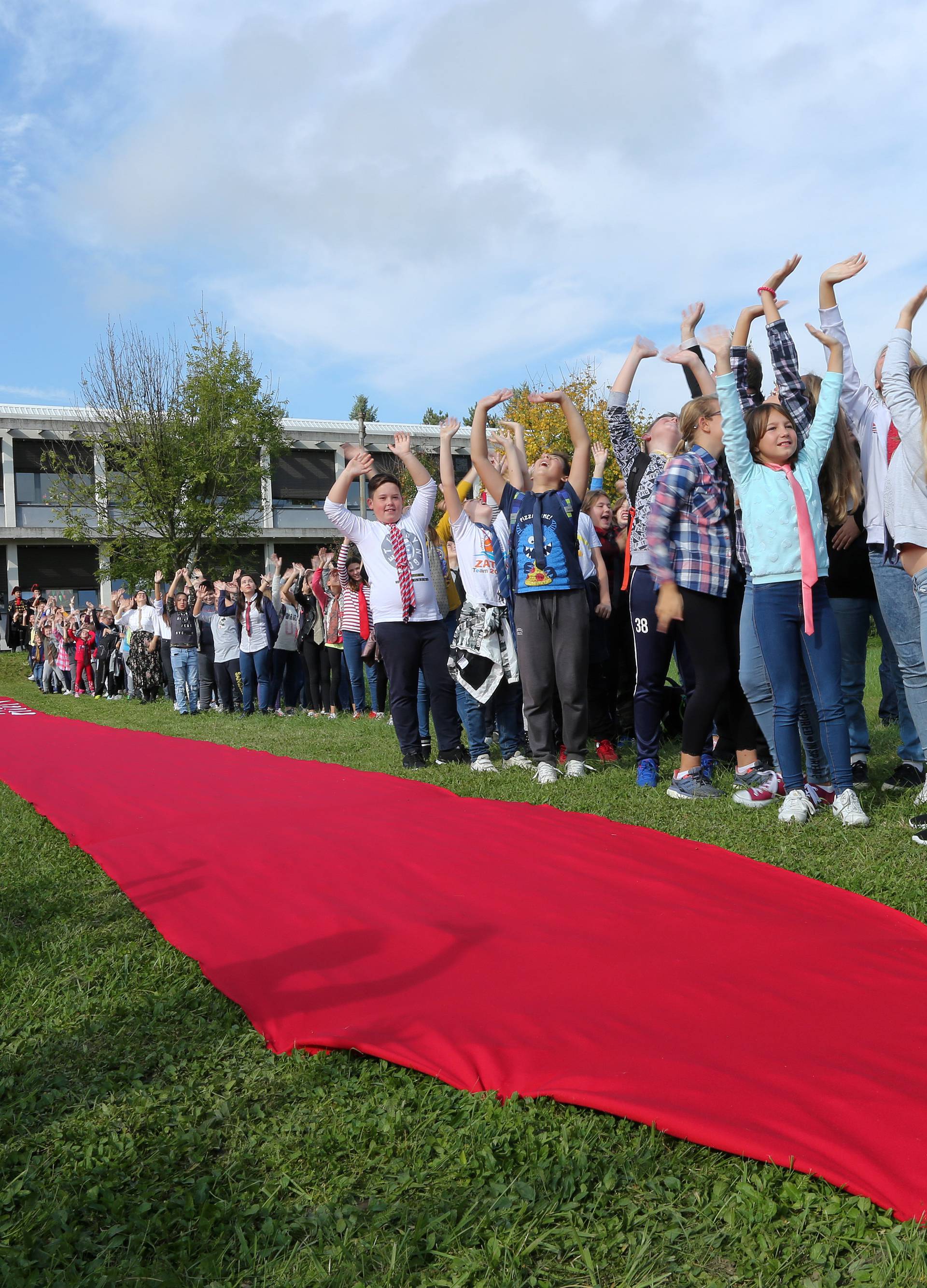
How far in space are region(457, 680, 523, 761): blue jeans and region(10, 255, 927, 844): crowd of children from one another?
2cm

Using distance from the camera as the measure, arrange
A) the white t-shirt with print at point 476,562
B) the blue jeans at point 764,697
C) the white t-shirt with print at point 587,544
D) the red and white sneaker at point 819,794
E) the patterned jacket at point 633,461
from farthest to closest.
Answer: the white t-shirt with print at point 587,544 → the white t-shirt with print at point 476,562 → the patterned jacket at point 633,461 → the blue jeans at point 764,697 → the red and white sneaker at point 819,794

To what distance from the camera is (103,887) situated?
432 centimetres

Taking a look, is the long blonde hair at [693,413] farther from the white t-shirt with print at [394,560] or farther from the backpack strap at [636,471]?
the white t-shirt with print at [394,560]

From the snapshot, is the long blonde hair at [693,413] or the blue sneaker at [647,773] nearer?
the long blonde hair at [693,413]

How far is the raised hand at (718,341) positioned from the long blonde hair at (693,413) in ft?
1.46

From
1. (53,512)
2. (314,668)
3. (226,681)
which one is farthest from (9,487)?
(314,668)

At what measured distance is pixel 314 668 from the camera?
1289cm

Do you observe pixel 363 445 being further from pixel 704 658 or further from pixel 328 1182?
pixel 328 1182

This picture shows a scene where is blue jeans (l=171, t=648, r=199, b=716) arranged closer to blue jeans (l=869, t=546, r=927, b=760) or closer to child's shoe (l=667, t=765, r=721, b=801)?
child's shoe (l=667, t=765, r=721, b=801)

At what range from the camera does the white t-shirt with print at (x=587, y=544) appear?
7.60m

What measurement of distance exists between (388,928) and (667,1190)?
5.24 feet

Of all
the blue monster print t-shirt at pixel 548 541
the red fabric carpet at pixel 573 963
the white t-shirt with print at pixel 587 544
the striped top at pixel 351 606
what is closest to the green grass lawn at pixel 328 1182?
the red fabric carpet at pixel 573 963

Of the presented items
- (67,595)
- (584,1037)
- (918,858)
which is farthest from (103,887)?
(67,595)

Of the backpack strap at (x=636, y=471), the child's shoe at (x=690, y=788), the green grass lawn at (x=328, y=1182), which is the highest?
the backpack strap at (x=636, y=471)
